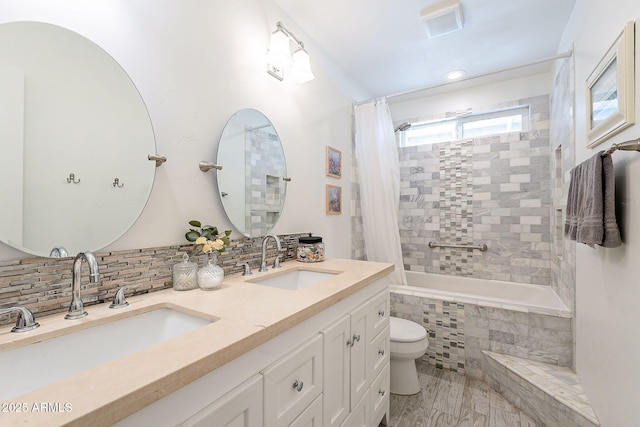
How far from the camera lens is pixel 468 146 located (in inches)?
118

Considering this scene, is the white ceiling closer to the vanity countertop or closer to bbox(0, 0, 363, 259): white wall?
bbox(0, 0, 363, 259): white wall

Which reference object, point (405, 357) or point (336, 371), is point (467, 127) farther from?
point (336, 371)

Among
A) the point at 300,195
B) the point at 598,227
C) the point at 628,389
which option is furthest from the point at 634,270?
the point at 300,195

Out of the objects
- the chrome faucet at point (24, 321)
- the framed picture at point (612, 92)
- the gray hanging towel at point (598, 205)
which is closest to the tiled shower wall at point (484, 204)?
the framed picture at point (612, 92)

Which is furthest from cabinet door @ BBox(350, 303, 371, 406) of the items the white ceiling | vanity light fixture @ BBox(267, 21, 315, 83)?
the white ceiling

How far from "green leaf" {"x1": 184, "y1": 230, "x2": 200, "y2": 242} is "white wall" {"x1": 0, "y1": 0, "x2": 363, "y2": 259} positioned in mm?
42

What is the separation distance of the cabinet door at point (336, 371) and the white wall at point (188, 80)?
2.44 feet

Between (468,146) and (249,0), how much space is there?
2511mm

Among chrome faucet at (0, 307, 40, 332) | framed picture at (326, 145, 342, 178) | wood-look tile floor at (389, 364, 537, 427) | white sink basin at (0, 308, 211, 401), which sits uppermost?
framed picture at (326, 145, 342, 178)

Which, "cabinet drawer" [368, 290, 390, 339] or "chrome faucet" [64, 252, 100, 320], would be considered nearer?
"chrome faucet" [64, 252, 100, 320]

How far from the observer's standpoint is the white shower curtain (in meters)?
2.57

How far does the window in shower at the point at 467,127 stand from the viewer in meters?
2.86

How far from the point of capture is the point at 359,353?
128cm

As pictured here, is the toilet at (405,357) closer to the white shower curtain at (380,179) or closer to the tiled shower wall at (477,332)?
the tiled shower wall at (477,332)
